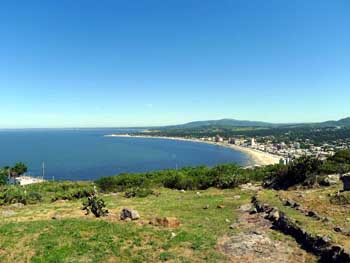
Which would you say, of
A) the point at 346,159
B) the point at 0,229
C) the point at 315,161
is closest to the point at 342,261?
the point at 0,229

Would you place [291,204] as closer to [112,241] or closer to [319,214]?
[319,214]

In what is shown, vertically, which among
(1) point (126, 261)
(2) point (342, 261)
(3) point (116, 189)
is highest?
(2) point (342, 261)

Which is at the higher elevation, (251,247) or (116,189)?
(251,247)

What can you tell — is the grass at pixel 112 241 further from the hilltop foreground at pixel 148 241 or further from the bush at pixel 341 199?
the bush at pixel 341 199

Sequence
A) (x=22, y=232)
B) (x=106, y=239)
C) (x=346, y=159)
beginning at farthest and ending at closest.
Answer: (x=346, y=159)
(x=22, y=232)
(x=106, y=239)

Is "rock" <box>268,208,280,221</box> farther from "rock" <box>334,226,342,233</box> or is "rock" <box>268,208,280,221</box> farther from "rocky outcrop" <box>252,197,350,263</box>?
"rock" <box>334,226,342,233</box>

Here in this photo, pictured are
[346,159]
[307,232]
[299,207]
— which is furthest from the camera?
[346,159]

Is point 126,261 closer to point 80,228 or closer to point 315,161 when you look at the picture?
point 80,228
